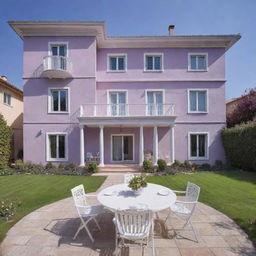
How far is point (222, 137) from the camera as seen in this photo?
13.7m

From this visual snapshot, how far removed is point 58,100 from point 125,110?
540 cm

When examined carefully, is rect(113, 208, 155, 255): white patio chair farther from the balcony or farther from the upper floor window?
the upper floor window

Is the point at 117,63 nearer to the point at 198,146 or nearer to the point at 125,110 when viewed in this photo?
the point at 125,110

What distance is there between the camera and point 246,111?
13.5m

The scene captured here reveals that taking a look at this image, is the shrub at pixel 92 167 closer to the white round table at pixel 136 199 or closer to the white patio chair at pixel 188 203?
the white round table at pixel 136 199

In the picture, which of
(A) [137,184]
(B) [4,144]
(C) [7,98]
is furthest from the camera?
(C) [7,98]

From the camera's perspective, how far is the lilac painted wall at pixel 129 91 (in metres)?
13.2

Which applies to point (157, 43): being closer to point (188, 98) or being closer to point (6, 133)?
point (188, 98)

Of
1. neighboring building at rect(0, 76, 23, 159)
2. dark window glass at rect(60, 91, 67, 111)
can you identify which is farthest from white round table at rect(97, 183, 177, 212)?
neighboring building at rect(0, 76, 23, 159)

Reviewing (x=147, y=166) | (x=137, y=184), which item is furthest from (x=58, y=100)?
(x=137, y=184)

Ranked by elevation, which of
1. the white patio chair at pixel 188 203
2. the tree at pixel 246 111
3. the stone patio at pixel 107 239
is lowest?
the stone patio at pixel 107 239

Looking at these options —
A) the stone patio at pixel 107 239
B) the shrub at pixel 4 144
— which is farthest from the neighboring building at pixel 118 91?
the stone patio at pixel 107 239

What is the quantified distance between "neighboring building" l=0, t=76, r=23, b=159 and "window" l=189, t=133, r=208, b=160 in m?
14.4

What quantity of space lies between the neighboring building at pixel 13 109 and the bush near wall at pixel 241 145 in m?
16.8
